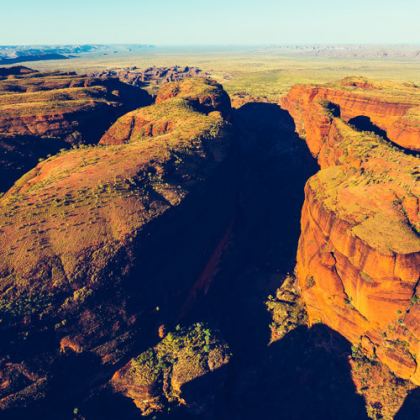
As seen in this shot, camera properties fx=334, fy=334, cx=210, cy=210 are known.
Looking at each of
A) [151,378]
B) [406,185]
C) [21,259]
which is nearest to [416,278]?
[406,185]

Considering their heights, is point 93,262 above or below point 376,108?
below

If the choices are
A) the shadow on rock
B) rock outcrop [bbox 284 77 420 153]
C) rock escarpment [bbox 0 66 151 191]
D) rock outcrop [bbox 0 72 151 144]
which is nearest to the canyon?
the shadow on rock

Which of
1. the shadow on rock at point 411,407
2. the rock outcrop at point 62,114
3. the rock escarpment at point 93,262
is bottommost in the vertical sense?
the shadow on rock at point 411,407

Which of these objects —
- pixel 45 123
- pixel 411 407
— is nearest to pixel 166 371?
pixel 411 407

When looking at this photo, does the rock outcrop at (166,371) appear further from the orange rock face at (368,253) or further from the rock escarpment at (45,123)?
the rock escarpment at (45,123)

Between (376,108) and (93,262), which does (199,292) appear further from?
(376,108)

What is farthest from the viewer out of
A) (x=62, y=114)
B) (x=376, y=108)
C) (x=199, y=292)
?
→ (x=376, y=108)

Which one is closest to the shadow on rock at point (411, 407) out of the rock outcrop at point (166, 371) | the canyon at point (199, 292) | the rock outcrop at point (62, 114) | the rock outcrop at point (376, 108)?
the canyon at point (199, 292)

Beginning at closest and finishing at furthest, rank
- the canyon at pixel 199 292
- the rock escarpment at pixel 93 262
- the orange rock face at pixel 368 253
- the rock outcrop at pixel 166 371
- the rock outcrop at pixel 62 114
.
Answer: the rock escarpment at pixel 93 262 < the canyon at pixel 199 292 < the orange rock face at pixel 368 253 < the rock outcrop at pixel 166 371 < the rock outcrop at pixel 62 114

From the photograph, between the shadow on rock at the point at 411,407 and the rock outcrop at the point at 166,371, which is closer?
the shadow on rock at the point at 411,407
